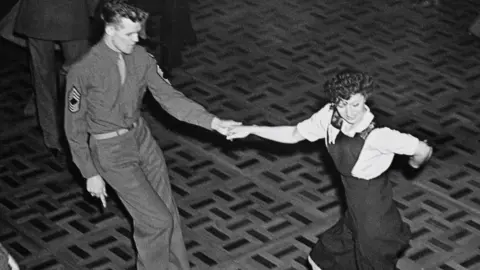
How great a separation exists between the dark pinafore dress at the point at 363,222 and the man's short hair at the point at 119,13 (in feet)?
3.78

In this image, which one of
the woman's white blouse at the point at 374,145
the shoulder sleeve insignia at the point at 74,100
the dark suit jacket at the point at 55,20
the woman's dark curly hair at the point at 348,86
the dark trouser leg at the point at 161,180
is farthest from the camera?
the dark suit jacket at the point at 55,20

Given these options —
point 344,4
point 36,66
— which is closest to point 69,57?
point 36,66

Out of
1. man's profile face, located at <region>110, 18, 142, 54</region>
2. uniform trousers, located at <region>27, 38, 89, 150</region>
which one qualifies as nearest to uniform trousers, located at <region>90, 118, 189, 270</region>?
man's profile face, located at <region>110, 18, 142, 54</region>

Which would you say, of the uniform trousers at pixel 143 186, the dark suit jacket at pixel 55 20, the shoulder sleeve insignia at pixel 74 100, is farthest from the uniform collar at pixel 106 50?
the dark suit jacket at pixel 55 20

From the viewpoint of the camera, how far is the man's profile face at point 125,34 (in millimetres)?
5489

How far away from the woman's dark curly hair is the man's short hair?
1067 mm

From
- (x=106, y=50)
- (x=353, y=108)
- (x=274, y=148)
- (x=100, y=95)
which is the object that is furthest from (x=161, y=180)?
(x=274, y=148)

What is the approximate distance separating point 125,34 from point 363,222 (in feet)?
5.21

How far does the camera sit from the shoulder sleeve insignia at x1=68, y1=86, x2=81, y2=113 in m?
5.62

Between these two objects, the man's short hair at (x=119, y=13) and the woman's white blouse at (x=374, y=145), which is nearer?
the woman's white blouse at (x=374, y=145)

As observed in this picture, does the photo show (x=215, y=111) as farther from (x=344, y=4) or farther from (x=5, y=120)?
(x=344, y=4)

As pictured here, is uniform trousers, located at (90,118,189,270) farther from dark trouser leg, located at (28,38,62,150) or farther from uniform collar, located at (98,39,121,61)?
dark trouser leg, located at (28,38,62,150)

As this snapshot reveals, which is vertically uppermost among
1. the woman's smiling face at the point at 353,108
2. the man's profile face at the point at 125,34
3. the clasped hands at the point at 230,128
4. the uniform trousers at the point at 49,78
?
the man's profile face at the point at 125,34

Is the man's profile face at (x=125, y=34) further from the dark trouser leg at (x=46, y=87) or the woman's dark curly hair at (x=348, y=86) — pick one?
the dark trouser leg at (x=46, y=87)
